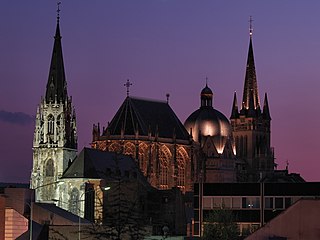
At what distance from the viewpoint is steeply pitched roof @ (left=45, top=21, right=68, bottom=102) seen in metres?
190

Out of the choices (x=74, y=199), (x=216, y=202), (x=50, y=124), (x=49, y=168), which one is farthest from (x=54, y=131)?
(x=216, y=202)

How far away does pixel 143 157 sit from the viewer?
19675cm

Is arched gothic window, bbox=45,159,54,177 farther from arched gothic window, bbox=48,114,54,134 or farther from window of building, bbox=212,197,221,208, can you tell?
window of building, bbox=212,197,221,208

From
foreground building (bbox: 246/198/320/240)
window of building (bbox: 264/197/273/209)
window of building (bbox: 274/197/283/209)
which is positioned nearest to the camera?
foreground building (bbox: 246/198/320/240)

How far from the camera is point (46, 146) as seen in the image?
7333 inches

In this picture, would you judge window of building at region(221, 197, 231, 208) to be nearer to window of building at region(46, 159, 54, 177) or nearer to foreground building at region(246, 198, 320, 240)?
foreground building at region(246, 198, 320, 240)

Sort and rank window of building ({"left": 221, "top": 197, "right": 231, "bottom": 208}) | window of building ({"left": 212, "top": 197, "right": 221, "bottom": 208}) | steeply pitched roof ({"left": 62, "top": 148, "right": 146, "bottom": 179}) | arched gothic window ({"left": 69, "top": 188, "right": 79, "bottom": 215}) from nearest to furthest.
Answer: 1. window of building ({"left": 221, "top": 197, "right": 231, "bottom": 208})
2. window of building ({"left": 212, "top": 197, "right": 221, "bottom": 208})
3. arched gothic window ({"left": 69, "top": 188, "right": 79, "bottom": 215})
4. steeply pitched roof ({"left": 62, "top": 148, "right": 146, "bottom": 179})

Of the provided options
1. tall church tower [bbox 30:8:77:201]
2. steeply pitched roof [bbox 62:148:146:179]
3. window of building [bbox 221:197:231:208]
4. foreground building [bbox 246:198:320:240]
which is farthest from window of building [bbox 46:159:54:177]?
foreground building [bbox 246:198:320:240]

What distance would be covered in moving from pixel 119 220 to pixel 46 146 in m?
139

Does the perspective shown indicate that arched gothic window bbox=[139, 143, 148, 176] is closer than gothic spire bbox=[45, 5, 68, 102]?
No

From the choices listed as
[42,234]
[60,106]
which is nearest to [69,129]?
[60,106]

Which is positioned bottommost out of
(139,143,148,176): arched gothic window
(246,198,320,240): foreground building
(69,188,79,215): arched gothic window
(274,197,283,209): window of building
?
(246,198,320,240): foreground building

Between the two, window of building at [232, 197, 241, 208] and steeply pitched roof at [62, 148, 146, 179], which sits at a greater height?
steeply pitched roof at [62, 148, 146, 179]

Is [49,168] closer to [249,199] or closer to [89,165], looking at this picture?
[89,165]
